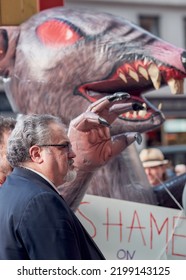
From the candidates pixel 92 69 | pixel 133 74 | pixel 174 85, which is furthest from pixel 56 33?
pixel 174 85

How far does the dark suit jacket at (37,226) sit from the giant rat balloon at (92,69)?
588 millimetres

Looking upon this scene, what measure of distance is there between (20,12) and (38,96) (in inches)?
11.7

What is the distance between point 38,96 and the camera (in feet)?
8.11

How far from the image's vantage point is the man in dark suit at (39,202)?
1.80 metres

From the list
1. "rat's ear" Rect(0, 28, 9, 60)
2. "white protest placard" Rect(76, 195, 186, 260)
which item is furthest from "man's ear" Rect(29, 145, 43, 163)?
"rat's ear" Rect(0, 28, 9, 60)

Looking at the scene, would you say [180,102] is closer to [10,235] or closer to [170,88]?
[170,88]

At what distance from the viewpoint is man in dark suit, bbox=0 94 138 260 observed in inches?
70.9

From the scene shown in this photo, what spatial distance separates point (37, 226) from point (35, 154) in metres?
0.25

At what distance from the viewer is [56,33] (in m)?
2.48

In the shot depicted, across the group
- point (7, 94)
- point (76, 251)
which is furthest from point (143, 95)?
point (76, 251)

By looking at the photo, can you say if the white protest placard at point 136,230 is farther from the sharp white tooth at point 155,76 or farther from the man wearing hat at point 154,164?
the sharp white tooth at point 155,76

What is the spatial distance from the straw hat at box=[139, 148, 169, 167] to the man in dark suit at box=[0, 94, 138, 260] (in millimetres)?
470

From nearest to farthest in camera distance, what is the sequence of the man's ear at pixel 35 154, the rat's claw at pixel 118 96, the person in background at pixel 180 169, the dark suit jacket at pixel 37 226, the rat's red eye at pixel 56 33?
the dark suit jacket at pixel 37 226 → the man's ear at pixel 35 154 → the rat's claw at pixel 118 96 → the rat's red eye at pixel 56 33 → the person in background at pixel 180 169

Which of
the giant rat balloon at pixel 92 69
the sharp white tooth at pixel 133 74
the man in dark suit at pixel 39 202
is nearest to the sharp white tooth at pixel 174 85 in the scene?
the giant rat balloon at pixel 92 69
